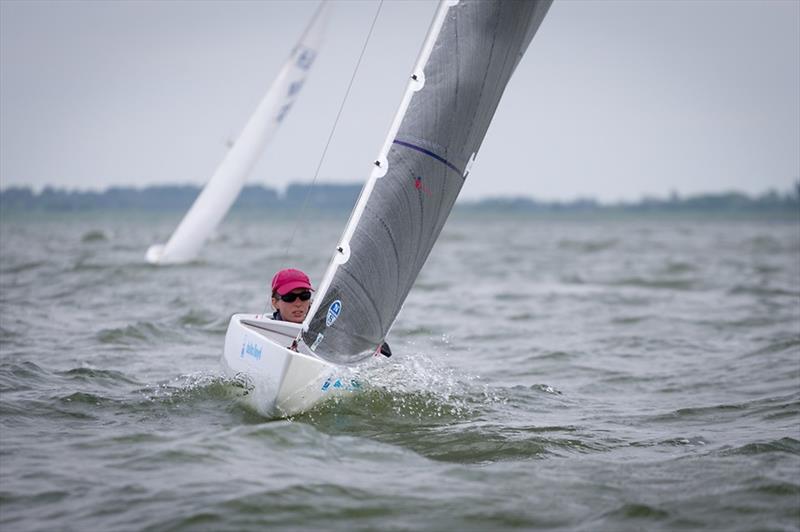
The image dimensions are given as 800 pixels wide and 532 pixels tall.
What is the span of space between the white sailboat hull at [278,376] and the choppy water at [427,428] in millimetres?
155

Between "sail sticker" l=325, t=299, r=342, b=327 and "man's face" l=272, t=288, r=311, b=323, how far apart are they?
123 cm

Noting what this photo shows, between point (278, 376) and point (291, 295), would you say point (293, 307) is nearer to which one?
point (291, 295)

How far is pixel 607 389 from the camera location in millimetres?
9781

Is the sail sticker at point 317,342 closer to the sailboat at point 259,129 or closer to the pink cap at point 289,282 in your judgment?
the pink cap at point 289,282

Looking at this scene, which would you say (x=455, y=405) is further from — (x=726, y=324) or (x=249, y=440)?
(x=726, y=324)

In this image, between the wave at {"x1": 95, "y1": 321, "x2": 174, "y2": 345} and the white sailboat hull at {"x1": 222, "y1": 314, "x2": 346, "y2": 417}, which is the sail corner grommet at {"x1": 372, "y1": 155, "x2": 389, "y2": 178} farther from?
the wave at {"x1": 95, "y1": 321, "x2": 174, "y2": 345}

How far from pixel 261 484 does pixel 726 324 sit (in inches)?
434

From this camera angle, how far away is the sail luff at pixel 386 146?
7.04 m

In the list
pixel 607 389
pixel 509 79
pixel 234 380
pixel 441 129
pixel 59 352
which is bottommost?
pixel 59 352

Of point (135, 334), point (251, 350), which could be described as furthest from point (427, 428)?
point (135, 334)

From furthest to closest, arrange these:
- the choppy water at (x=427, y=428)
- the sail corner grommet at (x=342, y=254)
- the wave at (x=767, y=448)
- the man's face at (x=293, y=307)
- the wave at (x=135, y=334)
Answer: the wave at (x=135, y=334)
the man's face at (x=293, y=307)
the sail corner grommet at (x=342, y=254)
the wave at (x=767, y=448)
the choppy water at (x=427, y=428)

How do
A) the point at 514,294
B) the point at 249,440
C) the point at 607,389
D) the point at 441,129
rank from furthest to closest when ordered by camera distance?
the point at 514,294, the point at 607,389, the point at 441,129, the point at 249,440

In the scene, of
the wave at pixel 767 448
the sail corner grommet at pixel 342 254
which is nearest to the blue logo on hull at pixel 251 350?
the sail corner grommet at pixel 342 254

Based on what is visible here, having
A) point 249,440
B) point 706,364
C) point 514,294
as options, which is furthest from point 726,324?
point 249,440
